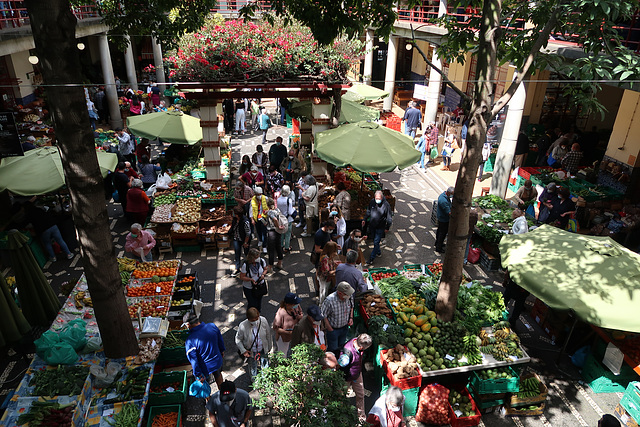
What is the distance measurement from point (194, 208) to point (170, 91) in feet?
49.8

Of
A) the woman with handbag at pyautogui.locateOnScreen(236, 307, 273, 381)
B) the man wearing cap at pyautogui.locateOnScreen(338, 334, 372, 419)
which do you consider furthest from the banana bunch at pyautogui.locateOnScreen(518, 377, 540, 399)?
the woman with handbag at pyautogui.locateOnScreen(236, 307, 273, 381)

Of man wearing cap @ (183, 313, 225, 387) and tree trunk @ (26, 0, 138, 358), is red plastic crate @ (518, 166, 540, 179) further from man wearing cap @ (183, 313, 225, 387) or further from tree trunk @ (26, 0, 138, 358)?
tree trunk @ (26, 0, 138, 358)

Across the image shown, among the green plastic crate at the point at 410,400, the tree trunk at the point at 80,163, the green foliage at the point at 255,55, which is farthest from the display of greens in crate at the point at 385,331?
the green foliage at the point at 255,55

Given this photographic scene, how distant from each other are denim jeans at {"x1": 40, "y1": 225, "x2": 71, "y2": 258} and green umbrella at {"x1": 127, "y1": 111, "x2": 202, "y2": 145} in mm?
3787

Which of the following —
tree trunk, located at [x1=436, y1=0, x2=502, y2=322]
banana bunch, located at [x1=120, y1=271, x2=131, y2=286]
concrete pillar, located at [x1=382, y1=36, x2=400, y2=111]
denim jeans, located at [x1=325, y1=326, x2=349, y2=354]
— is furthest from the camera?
concrete pillar, located at [x1=382, y1=36, x2=400, y2=111]

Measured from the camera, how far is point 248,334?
6.30 m

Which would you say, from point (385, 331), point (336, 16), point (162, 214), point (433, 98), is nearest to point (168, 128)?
point (162, 214)

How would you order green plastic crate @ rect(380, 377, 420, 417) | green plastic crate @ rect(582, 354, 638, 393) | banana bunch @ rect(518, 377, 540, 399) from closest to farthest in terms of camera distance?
green plastic crate @ rect(380, 377, 420, 417), banana bunch @ rect(518, 377, 540, 399), green plastic crate @ rect(582, 354, 638, 393)

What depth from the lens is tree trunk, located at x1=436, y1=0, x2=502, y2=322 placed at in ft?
19.3

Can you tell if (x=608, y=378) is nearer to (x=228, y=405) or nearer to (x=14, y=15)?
(x=228, y=405)

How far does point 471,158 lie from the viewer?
6.26 meters

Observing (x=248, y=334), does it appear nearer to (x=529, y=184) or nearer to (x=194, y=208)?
(x=194, y=208)

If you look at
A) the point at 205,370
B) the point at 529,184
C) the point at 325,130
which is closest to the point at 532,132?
the point at 529,184

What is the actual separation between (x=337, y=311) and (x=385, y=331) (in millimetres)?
872
